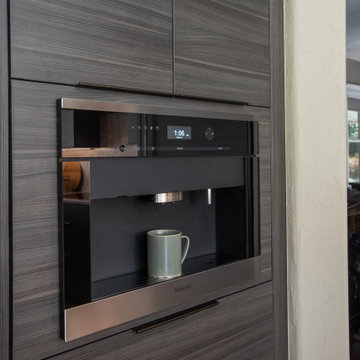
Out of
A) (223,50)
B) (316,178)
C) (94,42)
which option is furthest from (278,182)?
(94,42)

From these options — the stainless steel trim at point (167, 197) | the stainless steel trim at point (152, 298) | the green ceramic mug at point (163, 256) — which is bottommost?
the stainless steel trim at point (152, 298)

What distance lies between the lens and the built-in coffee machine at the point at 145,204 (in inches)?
34.8

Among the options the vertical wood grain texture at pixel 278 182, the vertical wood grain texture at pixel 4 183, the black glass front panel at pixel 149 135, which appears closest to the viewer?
the vertical wood grain texture at pixel 4 183

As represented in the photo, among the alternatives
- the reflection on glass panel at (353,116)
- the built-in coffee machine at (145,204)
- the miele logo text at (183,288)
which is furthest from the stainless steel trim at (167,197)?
the reflection on glass panel at (353,116)

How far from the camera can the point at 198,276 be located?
1.11 meters

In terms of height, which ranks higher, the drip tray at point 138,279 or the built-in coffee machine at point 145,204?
the built-in coffee machine at point 145,204

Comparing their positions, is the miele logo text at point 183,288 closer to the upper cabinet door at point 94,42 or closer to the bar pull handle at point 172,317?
the bar pull handle at point 172,317

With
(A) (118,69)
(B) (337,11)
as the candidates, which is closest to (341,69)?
(B) (337,11)

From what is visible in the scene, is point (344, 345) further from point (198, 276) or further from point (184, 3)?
point (184, 3)

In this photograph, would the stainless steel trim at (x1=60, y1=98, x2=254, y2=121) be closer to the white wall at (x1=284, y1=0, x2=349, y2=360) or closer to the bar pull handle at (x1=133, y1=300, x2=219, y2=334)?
the white wall at (x1=284, y1=0, x2=349, y2=360)

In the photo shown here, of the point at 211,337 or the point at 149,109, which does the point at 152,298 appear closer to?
the point at 211,337

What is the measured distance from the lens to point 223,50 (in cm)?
118

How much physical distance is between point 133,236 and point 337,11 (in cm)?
108

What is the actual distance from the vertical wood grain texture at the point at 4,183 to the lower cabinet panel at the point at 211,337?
16 centimetres
